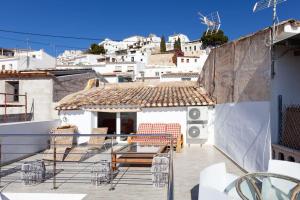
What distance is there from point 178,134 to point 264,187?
1331 centimetres

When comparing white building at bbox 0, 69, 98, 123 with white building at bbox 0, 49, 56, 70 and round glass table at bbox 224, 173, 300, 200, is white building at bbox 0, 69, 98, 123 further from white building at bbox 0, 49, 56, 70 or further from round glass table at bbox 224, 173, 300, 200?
white building at bbox 0, 49, 56, 70

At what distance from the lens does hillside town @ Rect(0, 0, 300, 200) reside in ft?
27.9

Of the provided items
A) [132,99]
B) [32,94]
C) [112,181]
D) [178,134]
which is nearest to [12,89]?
[32,94]

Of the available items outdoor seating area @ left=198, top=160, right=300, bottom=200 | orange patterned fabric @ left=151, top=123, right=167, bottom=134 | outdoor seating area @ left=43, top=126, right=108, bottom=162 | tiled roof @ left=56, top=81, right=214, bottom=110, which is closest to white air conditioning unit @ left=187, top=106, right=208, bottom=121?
tiled roof @ left=56, top=81, right=214, bottom=110

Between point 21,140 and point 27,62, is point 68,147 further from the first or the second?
point 27,62

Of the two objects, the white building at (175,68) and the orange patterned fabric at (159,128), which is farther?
the white building at (175,68)

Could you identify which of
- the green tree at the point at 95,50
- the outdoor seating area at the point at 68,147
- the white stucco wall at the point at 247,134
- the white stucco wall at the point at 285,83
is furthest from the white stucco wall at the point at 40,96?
the green tree at the point at 95,50

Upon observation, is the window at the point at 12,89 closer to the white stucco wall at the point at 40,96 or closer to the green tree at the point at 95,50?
the white stucco wall at the point at 40,96

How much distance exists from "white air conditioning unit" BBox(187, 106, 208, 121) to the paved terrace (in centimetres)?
517

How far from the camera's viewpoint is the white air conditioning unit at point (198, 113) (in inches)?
773

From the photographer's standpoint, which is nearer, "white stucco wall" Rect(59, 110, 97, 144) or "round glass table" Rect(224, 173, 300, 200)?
"round glass table" Rect(224, 173, 300, 200)

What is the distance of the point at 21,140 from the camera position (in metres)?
15.7

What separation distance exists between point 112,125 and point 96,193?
15.1m

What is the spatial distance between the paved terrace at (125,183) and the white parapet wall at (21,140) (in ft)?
2.54
